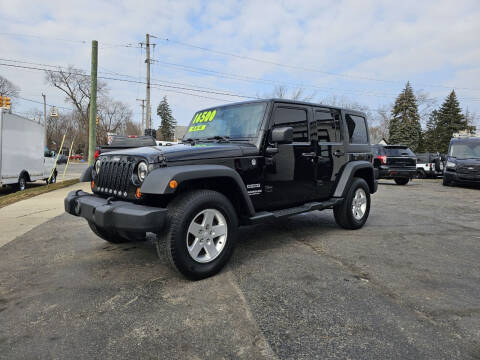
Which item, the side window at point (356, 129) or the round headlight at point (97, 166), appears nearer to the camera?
the round headlight at point (97, 166)

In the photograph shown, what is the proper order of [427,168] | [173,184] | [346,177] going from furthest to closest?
1. [427,168]
2. [346,177]
3. [173,184]

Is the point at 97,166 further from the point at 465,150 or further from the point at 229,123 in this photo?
the point at 465,150

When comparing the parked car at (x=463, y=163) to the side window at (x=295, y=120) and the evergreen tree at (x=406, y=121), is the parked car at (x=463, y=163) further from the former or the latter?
the evergreen tree at (x=406, y=121)

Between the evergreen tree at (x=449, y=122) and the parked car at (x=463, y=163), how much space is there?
120ft

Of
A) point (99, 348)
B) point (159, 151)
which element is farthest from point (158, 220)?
point (99, 348)

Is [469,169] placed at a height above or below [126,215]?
above

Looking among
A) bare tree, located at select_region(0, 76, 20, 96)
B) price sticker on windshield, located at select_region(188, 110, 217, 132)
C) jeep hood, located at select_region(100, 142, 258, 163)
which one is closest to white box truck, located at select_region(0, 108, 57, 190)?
price sticker on windshield, located at select_region(188, 110, 217, 132)

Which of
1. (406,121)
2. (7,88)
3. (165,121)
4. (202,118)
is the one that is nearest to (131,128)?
(165,121)

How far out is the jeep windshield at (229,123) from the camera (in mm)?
3965

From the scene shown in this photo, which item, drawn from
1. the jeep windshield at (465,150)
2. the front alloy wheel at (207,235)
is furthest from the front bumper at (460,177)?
the front alloy wheel at (207,235)

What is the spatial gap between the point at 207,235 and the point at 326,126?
105 inches

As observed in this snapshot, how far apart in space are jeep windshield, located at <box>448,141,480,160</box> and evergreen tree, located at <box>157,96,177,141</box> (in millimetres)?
77660

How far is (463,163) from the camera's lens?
12984 mm

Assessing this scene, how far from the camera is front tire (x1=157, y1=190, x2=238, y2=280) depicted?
9.60 ft
